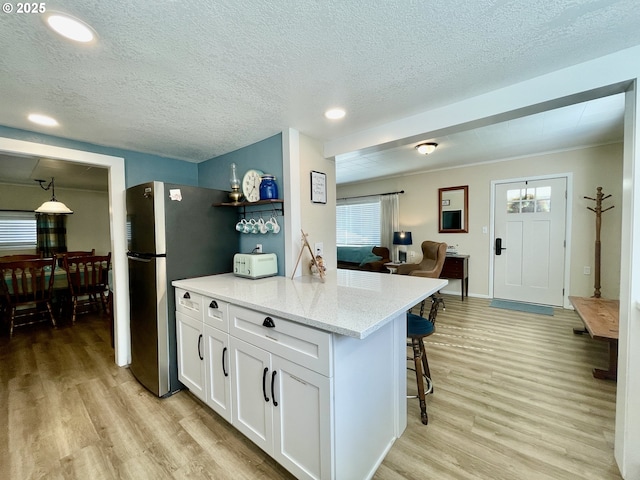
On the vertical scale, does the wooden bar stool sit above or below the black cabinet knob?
below

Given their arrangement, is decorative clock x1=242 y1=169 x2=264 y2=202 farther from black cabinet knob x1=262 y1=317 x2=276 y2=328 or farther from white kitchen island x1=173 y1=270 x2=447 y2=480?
black cabinet knob x1=262 y1=317 x2=276 y2=328

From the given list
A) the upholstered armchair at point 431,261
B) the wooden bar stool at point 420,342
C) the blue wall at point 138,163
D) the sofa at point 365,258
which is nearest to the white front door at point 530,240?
the upholstered armchair at point 431,261

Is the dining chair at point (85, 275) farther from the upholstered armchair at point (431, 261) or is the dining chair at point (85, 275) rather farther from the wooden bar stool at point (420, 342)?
the upholstered armchair at point (431, 261)

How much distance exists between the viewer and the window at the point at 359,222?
5.89 m

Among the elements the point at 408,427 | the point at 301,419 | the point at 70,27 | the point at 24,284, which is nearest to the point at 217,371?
the point at 301,419

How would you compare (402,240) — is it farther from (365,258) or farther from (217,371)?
(217,371)

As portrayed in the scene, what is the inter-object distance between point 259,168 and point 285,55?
50.8 inches

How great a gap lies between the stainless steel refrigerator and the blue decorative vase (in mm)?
413

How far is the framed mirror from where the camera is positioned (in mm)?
4645

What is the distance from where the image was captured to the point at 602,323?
2273 mm

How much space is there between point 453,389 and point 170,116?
116 inches

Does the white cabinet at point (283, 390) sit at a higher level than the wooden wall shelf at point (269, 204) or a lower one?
lower

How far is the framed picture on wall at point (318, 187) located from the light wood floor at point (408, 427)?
174 cm

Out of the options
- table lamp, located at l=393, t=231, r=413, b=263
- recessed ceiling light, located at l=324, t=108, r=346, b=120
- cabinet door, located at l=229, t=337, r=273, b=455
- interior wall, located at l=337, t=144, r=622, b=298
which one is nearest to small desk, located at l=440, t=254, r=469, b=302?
interior wall, located at l=337, t=144, r=622, b=298
